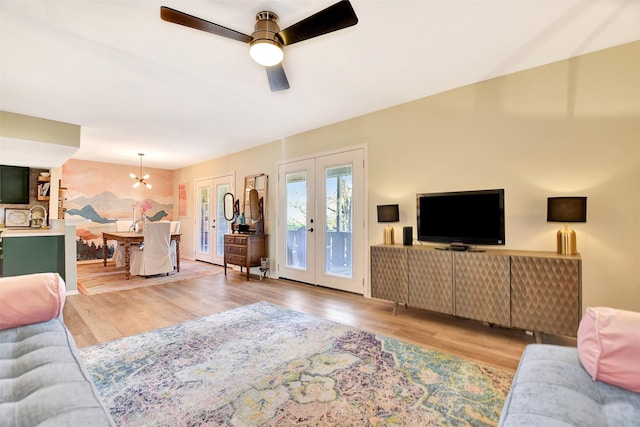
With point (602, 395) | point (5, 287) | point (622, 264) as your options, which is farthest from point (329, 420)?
point (622, 264)

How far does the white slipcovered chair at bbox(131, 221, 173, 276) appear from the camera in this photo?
5074 mm

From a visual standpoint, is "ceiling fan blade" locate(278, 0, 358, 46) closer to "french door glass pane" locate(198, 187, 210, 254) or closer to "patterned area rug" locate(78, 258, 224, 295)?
"patterned area rug" locate(78, 258, 224, 295)

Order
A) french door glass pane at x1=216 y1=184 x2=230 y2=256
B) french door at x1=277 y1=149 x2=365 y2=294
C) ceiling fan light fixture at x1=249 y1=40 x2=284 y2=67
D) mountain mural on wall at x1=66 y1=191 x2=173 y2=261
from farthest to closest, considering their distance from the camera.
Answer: mountain mural on wall at x1=66 y1=191 x2=173 y2=261
french door glass pane at x1=216 y1=184 x2=230 y2=256
french door at x1=277 y1=149 x2=365 y2=294
ceiling fan light fixture at x1=249 y1=40 x2=284 y2=67

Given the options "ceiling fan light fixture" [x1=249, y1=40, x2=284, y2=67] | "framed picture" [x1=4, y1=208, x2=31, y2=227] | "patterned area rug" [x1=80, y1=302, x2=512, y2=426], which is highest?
"ceiling fan light fixture" [x1=249, y1=40, x2=284, y2=67]

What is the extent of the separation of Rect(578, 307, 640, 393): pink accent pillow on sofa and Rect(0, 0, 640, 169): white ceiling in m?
1.99

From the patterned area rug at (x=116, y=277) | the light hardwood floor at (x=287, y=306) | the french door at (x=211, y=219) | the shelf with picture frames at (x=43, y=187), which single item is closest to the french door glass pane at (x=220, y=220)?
the french door at (x=211, y=219)

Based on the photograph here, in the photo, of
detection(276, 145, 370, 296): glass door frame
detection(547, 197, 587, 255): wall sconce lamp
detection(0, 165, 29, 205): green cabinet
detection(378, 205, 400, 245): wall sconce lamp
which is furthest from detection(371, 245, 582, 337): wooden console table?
detection(0, 165, 29, 205): green cabinet

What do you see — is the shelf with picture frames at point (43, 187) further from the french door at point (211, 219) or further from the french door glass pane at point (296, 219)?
the french door glass pane at point (296, 219)

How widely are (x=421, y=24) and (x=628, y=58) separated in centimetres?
179

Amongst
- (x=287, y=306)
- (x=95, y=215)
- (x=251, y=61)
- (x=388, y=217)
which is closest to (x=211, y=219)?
(x=95, y=215)

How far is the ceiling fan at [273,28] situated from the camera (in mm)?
1690

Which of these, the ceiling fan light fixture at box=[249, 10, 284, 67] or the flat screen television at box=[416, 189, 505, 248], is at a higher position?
the ceiling fan light fixture at box=[249, 10, 284, 67]

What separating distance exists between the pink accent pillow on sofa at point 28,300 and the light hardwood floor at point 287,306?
52.2 inches

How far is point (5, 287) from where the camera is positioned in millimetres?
1446
